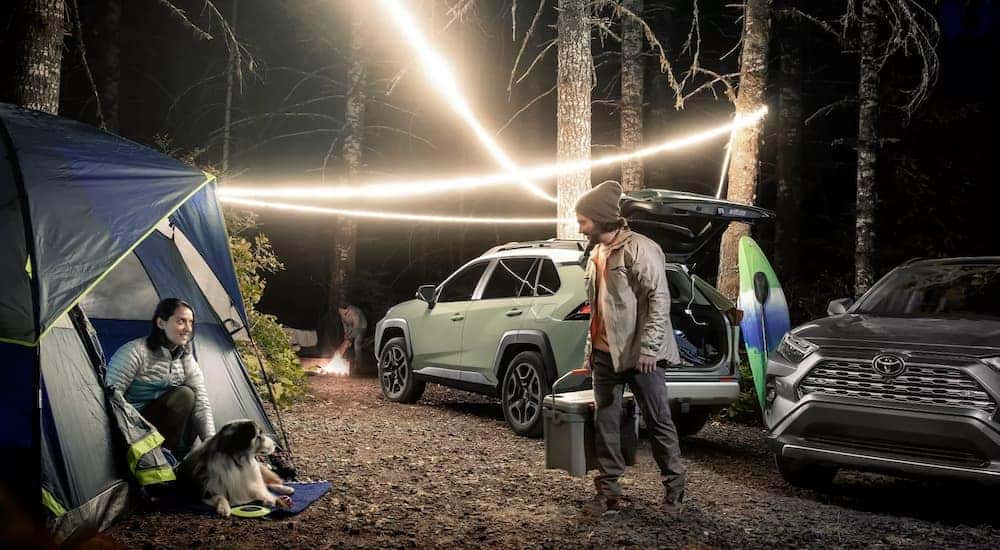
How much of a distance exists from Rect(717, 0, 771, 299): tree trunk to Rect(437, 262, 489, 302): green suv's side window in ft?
11.7

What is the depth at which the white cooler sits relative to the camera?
5809 millimetres

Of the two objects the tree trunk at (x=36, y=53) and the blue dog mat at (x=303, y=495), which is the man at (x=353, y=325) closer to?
the tree trunk at (x=36, y=53)

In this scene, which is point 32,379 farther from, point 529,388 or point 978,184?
point 978,184

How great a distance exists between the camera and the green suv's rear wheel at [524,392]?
27.1ft

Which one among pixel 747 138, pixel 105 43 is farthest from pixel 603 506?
pixel 105 43

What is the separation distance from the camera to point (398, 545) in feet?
16.0

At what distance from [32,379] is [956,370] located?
5421 mm

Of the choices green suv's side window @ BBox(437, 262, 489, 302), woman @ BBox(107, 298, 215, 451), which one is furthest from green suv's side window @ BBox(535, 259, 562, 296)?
woman @ BBox(107, 298, 215, 451)

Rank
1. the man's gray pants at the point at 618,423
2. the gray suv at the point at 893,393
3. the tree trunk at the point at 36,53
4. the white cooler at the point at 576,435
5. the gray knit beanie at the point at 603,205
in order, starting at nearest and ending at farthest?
the gray suv at the point at 893,393 < the man's gray pants at the point at 618,423 < the gray knit beanie at the point at 603,205 < the white cooler at the point at 576,435 < the tree trunk at the point at 36,53

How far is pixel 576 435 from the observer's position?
5820mm

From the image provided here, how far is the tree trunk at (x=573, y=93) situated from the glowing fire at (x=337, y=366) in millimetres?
6472

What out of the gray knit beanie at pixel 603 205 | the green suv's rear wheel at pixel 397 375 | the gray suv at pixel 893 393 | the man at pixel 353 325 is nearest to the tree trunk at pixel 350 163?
the man at pixel 353 325

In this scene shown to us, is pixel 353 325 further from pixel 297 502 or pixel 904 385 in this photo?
pixel 904 385

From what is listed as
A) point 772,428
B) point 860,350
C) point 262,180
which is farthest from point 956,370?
point 262,180
